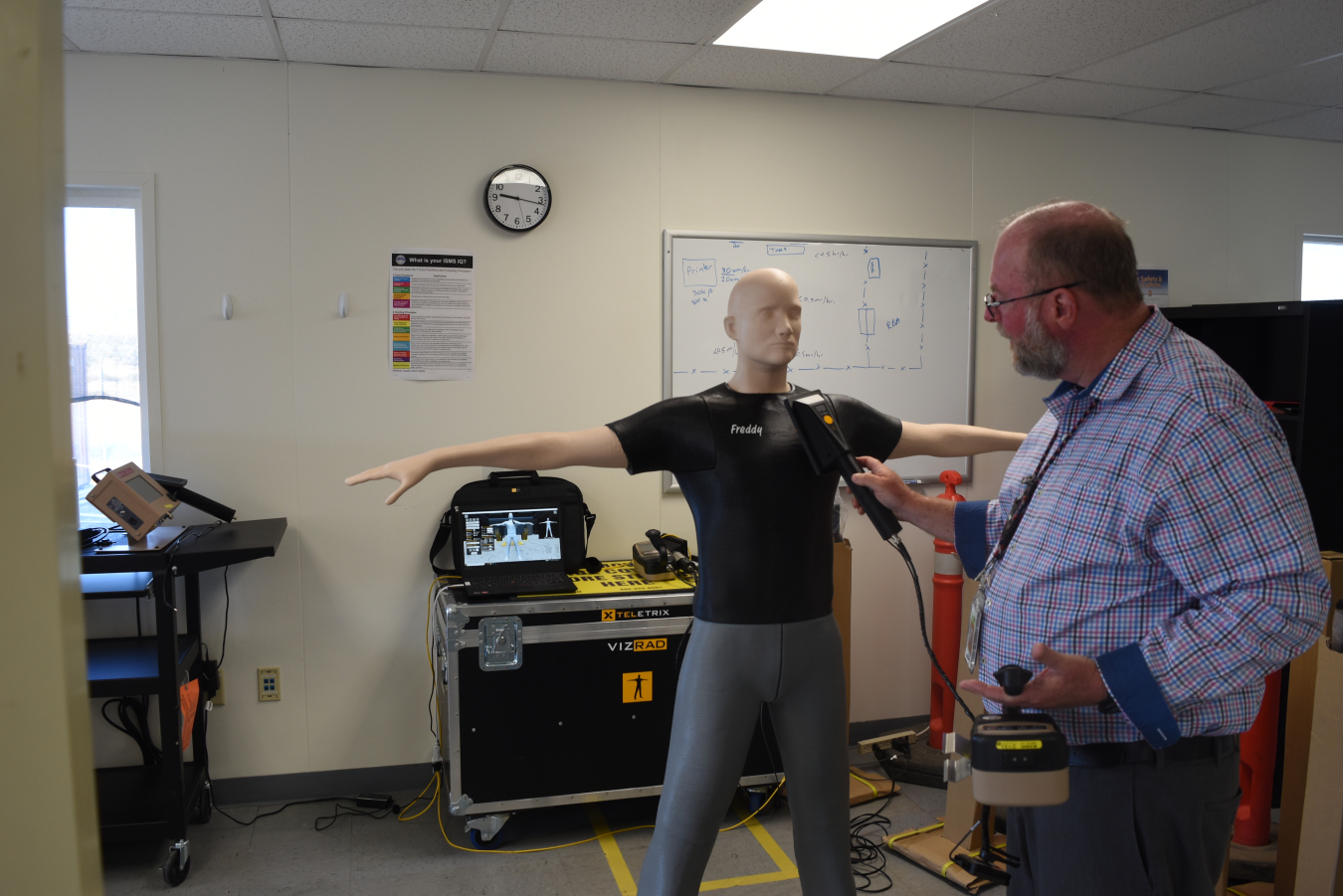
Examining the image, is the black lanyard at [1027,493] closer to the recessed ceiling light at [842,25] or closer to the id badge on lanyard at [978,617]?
the id badge on lanyard at [978,617]

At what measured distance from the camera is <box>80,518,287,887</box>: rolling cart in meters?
2.60

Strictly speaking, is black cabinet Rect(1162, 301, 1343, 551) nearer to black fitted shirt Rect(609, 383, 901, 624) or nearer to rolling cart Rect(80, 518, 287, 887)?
black fitted shirt Rect(609, 383, 901, 624)

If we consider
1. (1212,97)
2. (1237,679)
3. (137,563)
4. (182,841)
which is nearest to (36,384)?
(1237,679)

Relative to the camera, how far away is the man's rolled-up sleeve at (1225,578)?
1091 mm

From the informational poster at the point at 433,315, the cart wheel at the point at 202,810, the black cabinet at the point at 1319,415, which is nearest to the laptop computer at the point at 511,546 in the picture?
the informational poster at the point at 433,315

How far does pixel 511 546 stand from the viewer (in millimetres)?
3160

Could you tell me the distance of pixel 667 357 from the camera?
136 inches

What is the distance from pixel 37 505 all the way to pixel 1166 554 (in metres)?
1.22

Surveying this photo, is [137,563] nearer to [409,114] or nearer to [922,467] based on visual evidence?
[409,114]

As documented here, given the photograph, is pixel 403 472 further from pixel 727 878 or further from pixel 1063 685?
pixel 727 878

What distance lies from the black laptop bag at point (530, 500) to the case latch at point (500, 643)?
13.1 inches

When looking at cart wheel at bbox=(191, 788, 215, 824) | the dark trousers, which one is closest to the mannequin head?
the dark trousers

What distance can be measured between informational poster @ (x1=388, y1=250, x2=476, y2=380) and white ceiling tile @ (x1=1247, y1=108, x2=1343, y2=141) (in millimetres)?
3629

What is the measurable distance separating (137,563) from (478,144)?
1.81 metres
